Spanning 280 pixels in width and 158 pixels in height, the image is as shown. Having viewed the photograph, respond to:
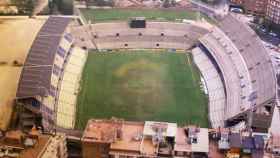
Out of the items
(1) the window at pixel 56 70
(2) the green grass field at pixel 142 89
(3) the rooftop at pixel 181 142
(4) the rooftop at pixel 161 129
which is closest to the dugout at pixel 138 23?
(2) the green grass field at pixel 142 89

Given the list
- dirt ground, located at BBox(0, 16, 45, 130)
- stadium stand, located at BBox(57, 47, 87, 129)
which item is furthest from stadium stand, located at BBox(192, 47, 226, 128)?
dirt ground, located at BBox(0, 16, 45, 130)

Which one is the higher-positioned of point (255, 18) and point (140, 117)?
point (255, 18)

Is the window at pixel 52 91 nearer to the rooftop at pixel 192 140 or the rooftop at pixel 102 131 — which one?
the rooftop at pixel 102 131

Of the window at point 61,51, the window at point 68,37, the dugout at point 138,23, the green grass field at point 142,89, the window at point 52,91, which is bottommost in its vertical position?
the green grass field at point 142,89

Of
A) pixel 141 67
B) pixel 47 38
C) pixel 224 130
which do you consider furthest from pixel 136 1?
pixel 224 130

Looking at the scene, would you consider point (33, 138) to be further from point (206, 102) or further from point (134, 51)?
point (134, 51)

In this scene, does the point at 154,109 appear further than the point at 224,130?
Yes

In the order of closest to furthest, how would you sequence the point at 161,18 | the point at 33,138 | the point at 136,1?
the point at 33,138
the point at 161,18
the point at 136,1
